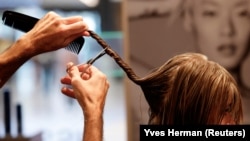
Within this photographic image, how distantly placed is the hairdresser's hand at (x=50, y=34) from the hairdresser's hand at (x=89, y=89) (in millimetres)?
73

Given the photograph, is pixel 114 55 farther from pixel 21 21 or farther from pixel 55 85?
pixel 55 85

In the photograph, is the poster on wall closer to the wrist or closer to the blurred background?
the blurred background

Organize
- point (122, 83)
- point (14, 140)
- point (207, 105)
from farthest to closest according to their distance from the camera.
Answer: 1. point (122, 83)
2. point (14, 140)
3. point (207, 105)

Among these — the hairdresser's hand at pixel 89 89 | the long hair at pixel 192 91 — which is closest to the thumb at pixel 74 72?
the hairdresser's hand at pixel 89 89

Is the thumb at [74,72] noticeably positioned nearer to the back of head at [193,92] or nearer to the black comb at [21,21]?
the black comb at [21,21]

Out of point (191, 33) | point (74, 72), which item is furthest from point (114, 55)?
point (191, 33)

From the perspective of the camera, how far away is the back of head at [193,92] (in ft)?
3.54

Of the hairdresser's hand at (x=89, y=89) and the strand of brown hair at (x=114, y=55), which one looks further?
the strand of brown hair at (x=114, y=55)

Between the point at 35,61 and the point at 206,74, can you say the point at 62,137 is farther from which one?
→ the point at 206,74

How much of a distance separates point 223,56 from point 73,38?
1.13 meters

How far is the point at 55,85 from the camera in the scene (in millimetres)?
1925

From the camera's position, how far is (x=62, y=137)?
1932 mm

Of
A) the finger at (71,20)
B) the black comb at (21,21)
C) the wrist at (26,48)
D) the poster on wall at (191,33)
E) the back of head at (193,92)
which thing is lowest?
the back of head at (193,92)

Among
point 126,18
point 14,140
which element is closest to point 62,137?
point 14,140
